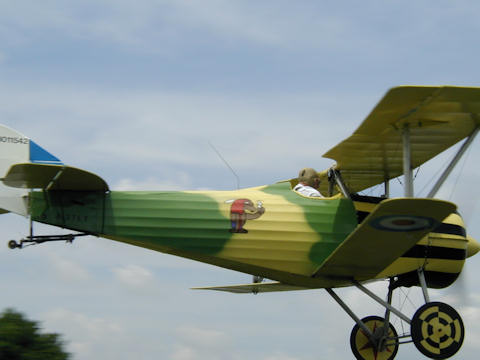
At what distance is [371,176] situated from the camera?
1096cm

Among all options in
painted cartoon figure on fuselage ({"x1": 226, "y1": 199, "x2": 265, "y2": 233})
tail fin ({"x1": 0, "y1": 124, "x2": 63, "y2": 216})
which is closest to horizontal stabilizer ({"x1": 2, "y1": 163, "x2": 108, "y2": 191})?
tail fin ({"x1": 0, "y1": 124, "x2": 63, "y2": 216})

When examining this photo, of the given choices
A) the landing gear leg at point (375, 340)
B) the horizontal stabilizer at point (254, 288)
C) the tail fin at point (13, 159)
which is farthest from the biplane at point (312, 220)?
the horizontal stabilizer at point (254, 288)

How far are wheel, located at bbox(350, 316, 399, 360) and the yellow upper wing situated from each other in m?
1.93

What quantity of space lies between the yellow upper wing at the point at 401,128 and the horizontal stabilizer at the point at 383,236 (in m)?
1.12

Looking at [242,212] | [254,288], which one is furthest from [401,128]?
[254,288]

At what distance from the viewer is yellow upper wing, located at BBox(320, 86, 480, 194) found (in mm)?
7949

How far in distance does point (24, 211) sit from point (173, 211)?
5.22 feet

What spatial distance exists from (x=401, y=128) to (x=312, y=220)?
56.2 inches

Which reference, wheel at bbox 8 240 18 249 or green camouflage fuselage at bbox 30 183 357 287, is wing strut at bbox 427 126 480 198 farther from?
wheel at bbox 8 240 18 249

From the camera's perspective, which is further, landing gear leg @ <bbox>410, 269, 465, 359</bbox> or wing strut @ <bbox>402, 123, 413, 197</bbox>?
landing gear leg @ <bbox>410, 269, 465, 359</bbox>

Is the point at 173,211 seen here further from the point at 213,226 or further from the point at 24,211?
the point at 24,211

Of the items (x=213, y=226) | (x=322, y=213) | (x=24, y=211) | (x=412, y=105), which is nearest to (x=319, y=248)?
(x=322, y=213)

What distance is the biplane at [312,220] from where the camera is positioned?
815cm

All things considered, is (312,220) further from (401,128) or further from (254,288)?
(254,288)
